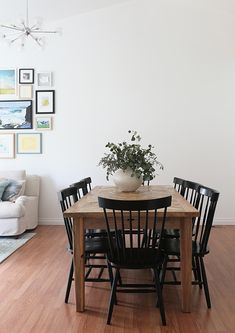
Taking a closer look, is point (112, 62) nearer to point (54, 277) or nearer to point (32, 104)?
point (32, 104)

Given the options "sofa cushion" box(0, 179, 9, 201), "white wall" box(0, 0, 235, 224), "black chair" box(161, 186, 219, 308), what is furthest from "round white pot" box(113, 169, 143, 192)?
"sofa cushion" box(0, 179, 9, 201)

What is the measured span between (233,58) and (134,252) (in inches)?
156

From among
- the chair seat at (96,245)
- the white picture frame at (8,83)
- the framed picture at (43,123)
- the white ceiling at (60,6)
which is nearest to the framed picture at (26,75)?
the white picture frame at (8,83)

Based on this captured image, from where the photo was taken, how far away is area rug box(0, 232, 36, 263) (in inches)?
143

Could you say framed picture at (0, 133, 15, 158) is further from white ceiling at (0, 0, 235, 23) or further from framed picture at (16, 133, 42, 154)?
white ceiling at (0, 0, 235, 23)

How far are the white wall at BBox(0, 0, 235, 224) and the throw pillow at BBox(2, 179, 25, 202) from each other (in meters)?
0.64

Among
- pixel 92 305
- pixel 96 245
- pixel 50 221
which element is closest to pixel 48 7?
pixel 50 221

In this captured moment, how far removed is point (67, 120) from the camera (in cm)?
516

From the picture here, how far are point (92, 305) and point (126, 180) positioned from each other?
3.69 ft

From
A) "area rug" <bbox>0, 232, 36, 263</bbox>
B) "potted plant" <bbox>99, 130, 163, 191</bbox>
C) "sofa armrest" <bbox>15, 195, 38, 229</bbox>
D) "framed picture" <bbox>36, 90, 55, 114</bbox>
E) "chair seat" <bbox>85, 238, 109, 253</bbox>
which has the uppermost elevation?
"framed picture" <bbox>36, 90, 55, 114</bbox>

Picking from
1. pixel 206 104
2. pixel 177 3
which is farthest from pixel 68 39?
pixel 206 104

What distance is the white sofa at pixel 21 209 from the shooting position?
4230 millimetres

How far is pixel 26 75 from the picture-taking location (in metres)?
5.16

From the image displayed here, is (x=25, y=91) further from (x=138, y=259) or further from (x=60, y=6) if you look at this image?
(x=138, y=259)
